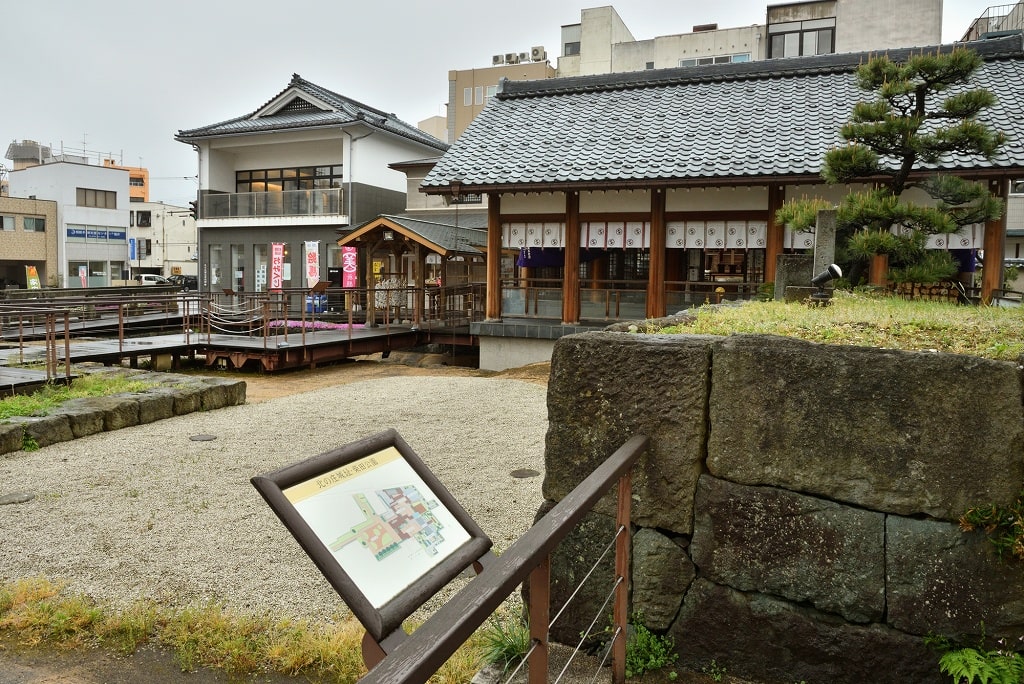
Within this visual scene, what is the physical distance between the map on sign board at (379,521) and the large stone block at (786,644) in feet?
3.65

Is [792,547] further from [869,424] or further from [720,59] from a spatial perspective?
[720,59]


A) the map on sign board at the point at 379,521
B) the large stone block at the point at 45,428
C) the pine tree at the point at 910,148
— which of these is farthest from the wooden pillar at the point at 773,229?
the map on sign board at the point at 379,521

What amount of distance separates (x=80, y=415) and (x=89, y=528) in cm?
356

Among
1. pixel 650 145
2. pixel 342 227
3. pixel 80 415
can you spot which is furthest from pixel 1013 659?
pixel 342 227

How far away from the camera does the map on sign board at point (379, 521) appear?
6.39 ft

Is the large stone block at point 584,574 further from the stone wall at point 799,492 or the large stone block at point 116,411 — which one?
the large stone block at point 116,411

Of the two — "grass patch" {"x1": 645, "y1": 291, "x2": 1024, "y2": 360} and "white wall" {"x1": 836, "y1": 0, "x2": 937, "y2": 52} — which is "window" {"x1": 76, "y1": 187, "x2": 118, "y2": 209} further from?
"grass patch" {"x1": 645, "y1": 291, "x2": 1024, "y2": 360}

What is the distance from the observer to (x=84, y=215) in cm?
4294

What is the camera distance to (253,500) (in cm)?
602

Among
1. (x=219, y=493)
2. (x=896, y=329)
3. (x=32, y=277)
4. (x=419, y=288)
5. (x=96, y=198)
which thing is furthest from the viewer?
(x=96, y=198)

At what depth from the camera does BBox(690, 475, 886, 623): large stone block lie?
8.78 ft

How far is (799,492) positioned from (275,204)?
2553 cm

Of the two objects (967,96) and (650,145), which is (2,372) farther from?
(967,96)

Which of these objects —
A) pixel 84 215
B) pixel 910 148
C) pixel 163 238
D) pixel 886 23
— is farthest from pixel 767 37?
pixel 163 238
